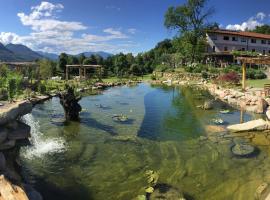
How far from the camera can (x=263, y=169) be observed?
1170cm

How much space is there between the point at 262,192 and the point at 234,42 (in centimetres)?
5630

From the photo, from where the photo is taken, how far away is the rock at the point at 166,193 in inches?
365

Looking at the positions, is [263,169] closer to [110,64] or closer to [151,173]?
[151,173]

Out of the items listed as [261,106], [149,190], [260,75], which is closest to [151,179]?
[149,190]

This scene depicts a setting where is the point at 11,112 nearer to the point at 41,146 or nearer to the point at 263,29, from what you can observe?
the point at 41,146

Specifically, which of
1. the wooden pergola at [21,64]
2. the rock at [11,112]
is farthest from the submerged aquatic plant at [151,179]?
the wooden pergola at [21,64]

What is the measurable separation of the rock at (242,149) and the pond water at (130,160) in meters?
0.29

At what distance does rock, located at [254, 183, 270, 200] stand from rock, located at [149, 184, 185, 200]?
2.42 m

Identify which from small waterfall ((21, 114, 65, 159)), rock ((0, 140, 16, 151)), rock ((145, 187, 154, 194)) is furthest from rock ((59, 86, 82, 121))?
rock ((145, 187, 154, 194))

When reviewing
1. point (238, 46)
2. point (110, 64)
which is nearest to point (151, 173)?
point (110, 64)

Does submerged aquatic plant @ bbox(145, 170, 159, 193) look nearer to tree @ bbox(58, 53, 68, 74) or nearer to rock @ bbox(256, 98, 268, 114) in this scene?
rock @ bbox(256, 98, 268, 114)

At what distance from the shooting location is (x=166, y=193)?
956 centimetres

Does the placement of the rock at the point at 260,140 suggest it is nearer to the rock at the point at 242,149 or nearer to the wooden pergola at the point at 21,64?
the rock at the point at 242,149

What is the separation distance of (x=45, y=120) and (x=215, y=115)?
11.6 meters
